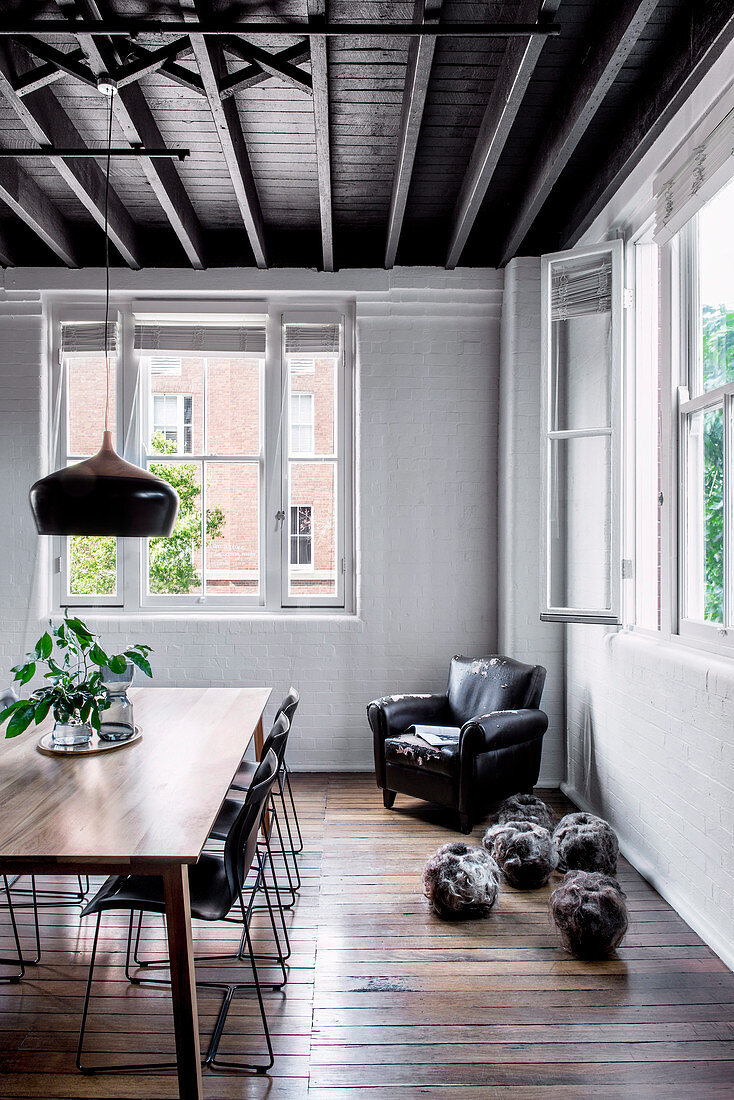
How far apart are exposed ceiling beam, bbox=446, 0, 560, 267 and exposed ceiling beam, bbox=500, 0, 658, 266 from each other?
235 millimetres

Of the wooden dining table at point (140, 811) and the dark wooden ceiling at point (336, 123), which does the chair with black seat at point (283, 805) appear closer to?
the wooden dining table at point (140, 811)

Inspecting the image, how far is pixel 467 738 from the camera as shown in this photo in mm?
4195

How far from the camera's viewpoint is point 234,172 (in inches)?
160

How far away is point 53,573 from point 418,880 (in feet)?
11.2

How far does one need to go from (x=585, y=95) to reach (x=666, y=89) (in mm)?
377

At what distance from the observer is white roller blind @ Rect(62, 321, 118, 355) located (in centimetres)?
550

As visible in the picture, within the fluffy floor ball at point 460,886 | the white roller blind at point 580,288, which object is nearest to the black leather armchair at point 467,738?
the fluffy floor ball at point 460,886

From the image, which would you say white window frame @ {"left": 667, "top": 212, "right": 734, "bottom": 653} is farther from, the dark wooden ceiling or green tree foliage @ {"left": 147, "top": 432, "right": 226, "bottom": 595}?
green tree foliage @ {"left": 147, "top": 432, "right": 226, "bottom": 595}

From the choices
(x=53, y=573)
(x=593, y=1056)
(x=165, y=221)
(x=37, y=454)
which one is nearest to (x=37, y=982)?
(x=593, y=1056)

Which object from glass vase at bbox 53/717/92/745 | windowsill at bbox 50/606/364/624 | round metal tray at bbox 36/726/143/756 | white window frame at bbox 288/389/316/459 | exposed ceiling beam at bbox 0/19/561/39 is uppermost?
exposed ceiling beam at bbox 0/19/561/39

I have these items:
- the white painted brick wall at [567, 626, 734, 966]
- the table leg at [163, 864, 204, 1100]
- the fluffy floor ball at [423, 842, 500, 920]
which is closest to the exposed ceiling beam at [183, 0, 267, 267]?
the table leg at [163, 864, 204, 1100]

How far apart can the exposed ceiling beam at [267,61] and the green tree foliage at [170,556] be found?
2920 mm

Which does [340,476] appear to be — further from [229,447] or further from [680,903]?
[680,903]

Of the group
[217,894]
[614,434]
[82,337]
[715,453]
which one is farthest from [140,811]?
[82,337]
